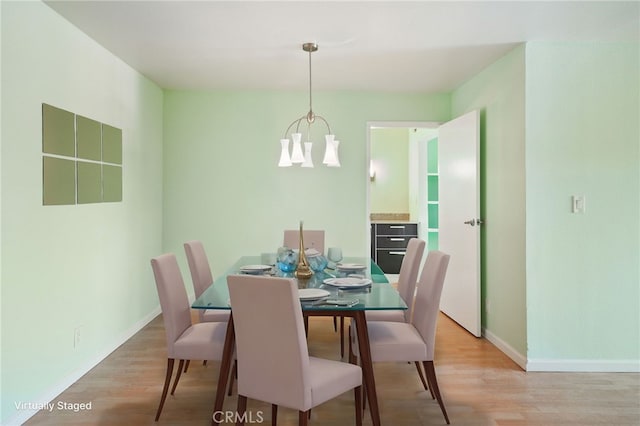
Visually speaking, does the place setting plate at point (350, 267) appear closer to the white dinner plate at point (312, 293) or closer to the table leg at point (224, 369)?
the white dinner plate at point (312, 293)

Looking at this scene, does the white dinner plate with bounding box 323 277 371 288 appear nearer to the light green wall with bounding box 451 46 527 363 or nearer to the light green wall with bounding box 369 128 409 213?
the light green wall with bounding box 451 46 527 363

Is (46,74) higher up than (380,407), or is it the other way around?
(46,74)

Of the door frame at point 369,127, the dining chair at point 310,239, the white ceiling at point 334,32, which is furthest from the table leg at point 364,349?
the door frame at point 369,127

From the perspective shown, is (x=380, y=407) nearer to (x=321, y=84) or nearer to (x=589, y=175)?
(x=589, y=175)

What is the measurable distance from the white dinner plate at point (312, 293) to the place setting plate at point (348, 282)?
0.54ft

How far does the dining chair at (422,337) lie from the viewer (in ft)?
8.25

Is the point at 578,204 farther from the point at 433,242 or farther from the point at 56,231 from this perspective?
the point at 56,231

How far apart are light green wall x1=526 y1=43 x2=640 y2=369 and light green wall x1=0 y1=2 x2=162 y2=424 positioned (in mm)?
3110

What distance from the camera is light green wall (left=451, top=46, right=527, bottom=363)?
346 centimetres

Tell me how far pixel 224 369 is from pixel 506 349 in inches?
92.2

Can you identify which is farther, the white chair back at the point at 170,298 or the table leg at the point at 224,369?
the white chair back at the point at 170,298

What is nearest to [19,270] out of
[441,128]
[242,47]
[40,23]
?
[40,23]

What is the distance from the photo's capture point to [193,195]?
5020mm

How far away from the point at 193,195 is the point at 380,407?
3.14m
